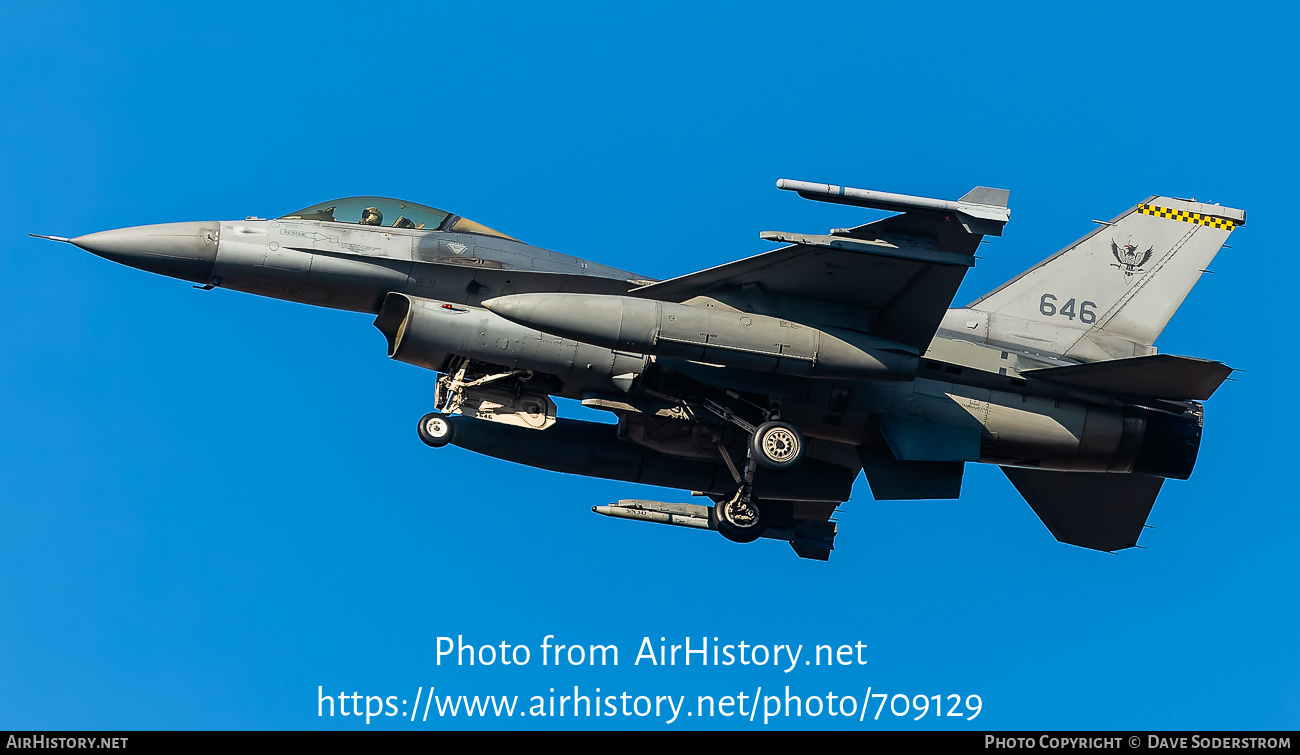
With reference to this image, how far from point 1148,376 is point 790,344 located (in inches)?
169

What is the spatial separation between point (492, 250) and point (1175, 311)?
841cm

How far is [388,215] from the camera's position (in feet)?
54.2

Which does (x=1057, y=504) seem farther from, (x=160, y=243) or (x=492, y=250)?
(x=160, y=243)

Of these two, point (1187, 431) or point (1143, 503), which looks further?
point (1143, 503)

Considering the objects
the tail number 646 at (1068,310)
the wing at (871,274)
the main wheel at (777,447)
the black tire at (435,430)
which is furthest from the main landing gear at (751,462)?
the tail number 646 at (1068,310)

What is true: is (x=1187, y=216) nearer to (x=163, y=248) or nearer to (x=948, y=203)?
(x=948, y=203)

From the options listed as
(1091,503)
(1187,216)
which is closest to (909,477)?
(1091,503)

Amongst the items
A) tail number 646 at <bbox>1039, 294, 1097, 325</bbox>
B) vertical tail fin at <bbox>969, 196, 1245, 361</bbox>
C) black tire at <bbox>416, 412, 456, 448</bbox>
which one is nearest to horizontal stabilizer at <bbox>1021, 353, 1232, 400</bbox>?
vertical tail fin at <bbox>969, 196, 1245, 361</bbox>

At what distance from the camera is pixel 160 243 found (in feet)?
51.6

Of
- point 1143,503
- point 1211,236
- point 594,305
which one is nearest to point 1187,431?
point 1143,503

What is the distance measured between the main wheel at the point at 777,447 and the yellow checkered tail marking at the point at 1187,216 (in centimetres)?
591
